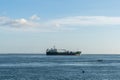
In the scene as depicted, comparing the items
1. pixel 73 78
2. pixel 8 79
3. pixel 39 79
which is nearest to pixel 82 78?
pixel 73 78

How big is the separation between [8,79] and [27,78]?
5.78 meters

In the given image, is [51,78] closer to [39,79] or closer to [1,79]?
[39,79]

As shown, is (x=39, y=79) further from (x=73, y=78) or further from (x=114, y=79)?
(x=114, y=79)

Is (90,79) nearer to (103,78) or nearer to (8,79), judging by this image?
(103,78)

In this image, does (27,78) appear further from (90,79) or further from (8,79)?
(90,79)

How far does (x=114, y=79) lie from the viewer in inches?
3947

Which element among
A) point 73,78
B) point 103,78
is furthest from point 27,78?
point 103,78

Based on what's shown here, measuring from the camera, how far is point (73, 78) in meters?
102

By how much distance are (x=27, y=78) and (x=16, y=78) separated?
2900 mm

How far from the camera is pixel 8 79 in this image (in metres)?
97.2

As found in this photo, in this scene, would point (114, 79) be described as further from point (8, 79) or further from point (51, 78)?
point (8, 79)

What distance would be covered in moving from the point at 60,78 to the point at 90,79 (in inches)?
321

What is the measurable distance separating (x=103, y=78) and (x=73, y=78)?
819 cm

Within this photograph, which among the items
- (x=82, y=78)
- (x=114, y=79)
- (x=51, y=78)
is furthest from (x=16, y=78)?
(x=114, y=79)
